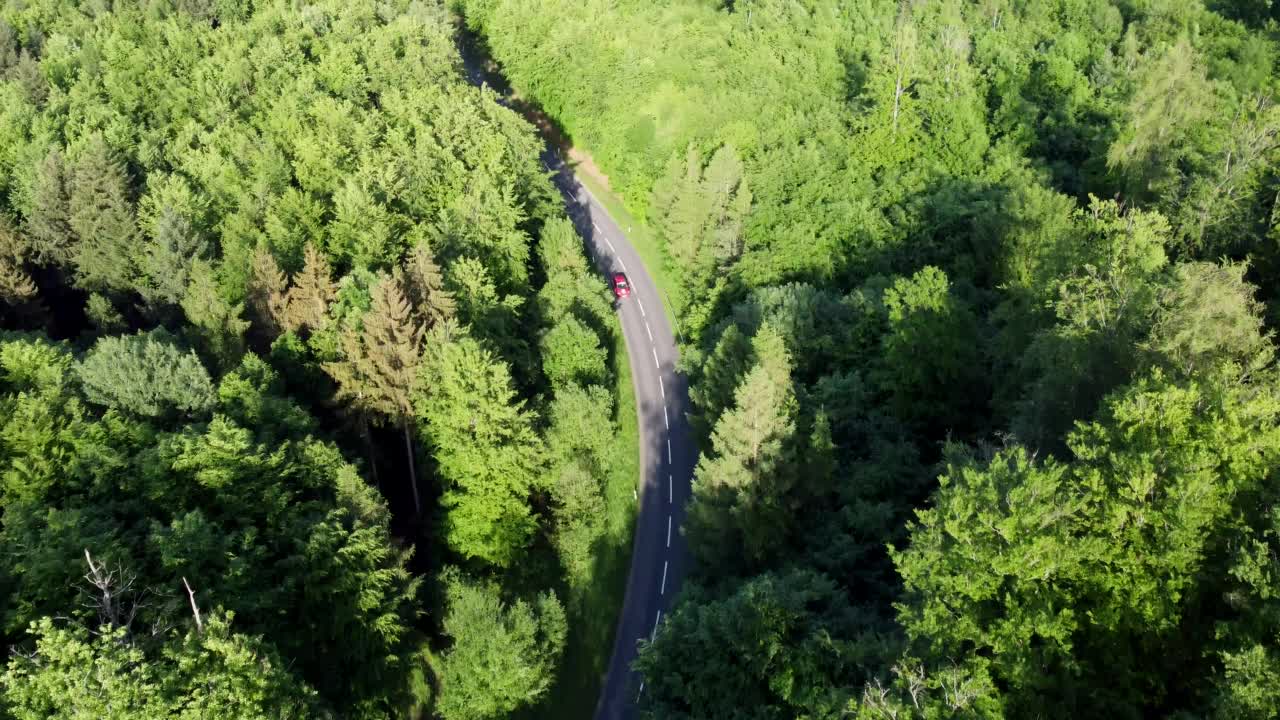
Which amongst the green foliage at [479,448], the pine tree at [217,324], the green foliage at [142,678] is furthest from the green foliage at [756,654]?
the pine tree at [217,324]

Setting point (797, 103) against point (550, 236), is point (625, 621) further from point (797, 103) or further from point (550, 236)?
point (797, 103)

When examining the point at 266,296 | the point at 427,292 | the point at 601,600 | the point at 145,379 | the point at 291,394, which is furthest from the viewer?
the point at 266,296

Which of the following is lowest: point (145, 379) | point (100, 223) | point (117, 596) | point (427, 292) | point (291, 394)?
point (291, 394)

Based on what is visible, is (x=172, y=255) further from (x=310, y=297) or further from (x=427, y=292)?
(x=427, y=292)

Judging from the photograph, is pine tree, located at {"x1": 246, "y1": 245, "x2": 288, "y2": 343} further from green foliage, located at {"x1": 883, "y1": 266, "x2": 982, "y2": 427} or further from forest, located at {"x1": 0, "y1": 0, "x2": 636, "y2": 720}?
green foliage, located at {"x1": 883, "y1": 266, "x2": 982, "y2": 427}

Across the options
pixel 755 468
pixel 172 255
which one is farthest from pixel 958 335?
pixel 172 255

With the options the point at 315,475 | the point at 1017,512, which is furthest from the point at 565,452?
the point at 1017,512
